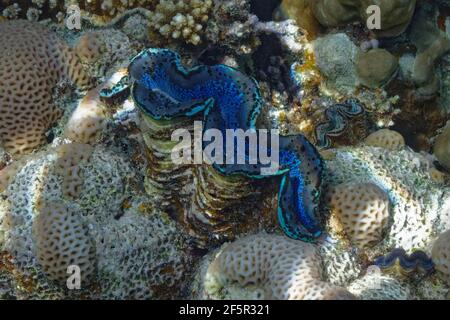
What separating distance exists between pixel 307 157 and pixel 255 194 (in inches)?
16.5

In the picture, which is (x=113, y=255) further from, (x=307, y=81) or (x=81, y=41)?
(x=307, y=81)

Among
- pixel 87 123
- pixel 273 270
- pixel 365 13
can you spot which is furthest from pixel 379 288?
pixel 87 123

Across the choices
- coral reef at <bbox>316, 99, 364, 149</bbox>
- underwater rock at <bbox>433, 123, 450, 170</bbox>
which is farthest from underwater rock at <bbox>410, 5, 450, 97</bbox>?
coral reef at <bbox>316, 99, 364, 149</bbox>

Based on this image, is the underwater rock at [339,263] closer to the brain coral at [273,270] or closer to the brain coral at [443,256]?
the brain coral at [273,270]

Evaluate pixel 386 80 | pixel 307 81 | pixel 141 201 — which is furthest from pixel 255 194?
pixel 386 80

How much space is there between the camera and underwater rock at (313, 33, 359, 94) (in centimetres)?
396

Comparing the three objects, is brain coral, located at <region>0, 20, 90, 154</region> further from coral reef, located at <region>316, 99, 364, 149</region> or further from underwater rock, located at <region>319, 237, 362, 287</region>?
underwater rock, located at <region>319, 237, 362, 287</region>

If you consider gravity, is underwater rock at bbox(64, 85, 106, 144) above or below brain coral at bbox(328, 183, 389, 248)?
above

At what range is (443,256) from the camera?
10.0ft

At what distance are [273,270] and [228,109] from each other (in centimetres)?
109

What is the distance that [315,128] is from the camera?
3803 millimetres

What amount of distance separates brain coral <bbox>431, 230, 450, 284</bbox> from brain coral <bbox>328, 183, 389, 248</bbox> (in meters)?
0.39
